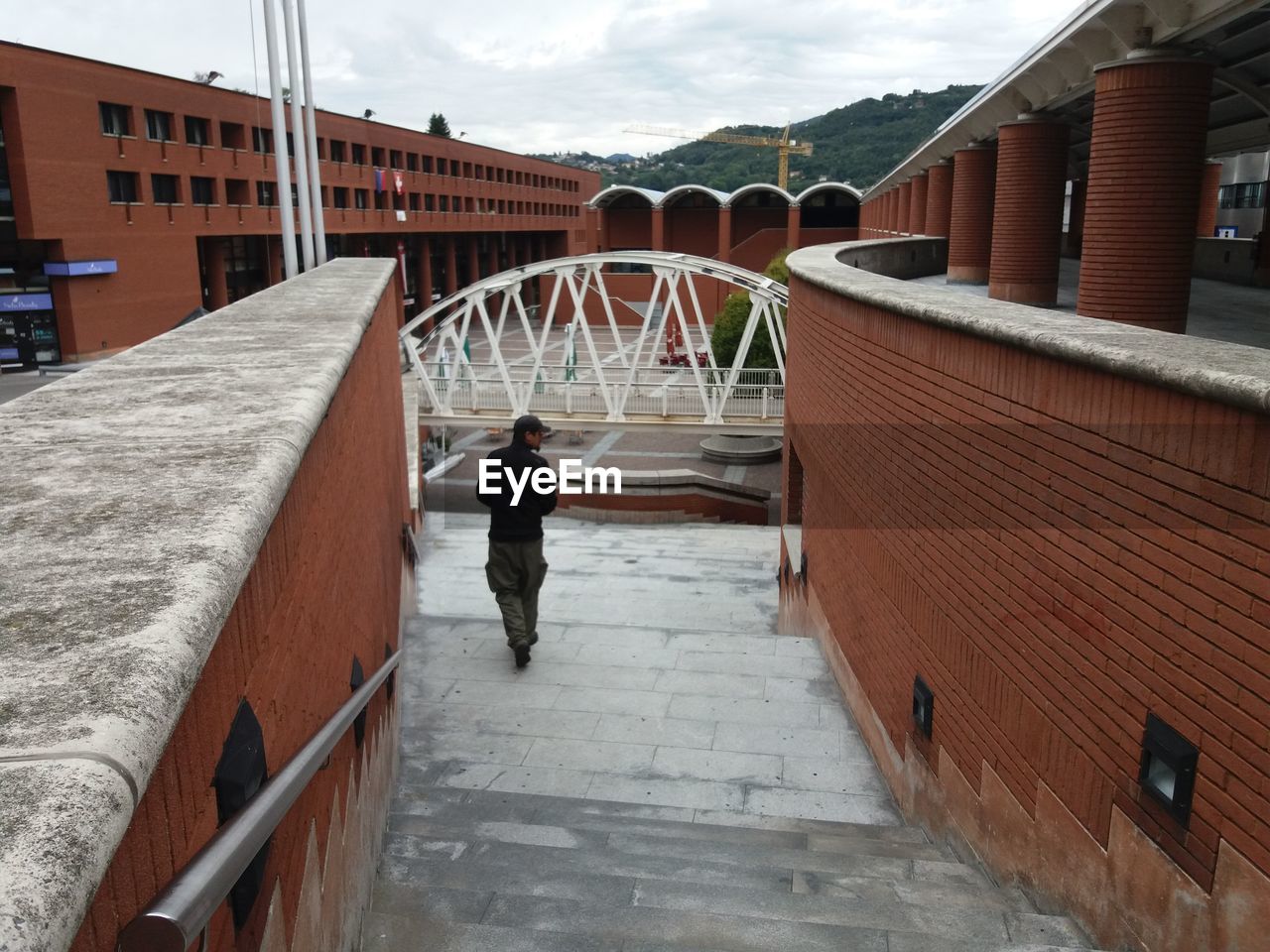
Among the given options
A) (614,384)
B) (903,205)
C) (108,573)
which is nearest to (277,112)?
(108,573)

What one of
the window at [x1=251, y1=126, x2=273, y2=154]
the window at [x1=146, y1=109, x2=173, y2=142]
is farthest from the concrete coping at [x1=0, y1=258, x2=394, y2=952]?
the window at [x1=251, y1=126, x2=273, y2=154]

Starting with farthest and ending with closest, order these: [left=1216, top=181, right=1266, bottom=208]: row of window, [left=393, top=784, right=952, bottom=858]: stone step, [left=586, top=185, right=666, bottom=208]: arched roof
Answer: [left=586, top=185, right=666, bottom=208]: arched roof → [left=1216, top=181, right=1266, bottom=208]: row of window → [left=393, top=784, right=952, bottom=858]: stone step

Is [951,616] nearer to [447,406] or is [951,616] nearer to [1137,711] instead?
[1137,711]

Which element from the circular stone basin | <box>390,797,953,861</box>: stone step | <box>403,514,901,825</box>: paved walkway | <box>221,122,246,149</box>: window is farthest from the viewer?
<box>221,122,246,149</box>: window

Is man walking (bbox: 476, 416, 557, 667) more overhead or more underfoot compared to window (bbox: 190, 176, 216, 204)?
more underfoot

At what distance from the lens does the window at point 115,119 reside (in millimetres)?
27469

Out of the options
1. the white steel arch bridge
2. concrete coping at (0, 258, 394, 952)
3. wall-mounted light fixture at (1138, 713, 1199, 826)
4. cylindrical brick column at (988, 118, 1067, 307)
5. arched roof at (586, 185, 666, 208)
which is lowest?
the white steel arch bridge

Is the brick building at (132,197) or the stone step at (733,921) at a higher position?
the brick building at (132,197)

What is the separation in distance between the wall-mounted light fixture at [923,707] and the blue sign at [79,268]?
88.9ft

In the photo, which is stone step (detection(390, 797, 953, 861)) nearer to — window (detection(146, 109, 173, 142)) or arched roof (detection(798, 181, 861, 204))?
window (detection(146, 109, 173, 142))

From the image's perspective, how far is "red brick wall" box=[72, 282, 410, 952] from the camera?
1.57 meters

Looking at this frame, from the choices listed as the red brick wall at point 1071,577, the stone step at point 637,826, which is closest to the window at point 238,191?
the red brick wall at point 1071,577

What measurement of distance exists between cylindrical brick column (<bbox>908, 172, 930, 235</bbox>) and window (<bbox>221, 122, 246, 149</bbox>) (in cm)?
2150

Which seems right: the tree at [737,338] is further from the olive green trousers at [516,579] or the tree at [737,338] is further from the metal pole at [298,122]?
the olive green trousers at [516,579]
